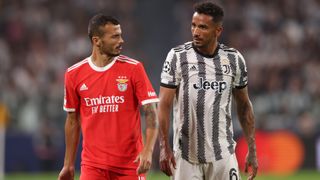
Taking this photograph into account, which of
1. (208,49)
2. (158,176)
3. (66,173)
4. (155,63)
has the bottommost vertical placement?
(158,176)

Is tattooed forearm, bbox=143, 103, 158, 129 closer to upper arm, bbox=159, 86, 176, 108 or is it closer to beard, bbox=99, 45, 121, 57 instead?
upper arm, bbox=159, 86, 176, 108

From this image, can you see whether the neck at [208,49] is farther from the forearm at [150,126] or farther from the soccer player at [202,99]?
the forearm at [150,126]

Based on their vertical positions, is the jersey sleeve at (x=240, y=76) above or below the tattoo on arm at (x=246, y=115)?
above

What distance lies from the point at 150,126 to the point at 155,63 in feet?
50.7

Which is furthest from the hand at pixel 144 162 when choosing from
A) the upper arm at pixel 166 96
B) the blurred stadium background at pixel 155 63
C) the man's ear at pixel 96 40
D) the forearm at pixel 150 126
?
the blurred stadium background at pixel 155 63

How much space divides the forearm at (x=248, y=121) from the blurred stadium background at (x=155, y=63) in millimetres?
9706

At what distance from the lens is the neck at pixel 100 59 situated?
7.89m

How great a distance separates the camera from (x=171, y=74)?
311 inches

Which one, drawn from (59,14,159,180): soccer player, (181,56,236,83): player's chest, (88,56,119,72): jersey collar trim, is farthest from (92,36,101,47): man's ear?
(181,56,236,83): player's chest

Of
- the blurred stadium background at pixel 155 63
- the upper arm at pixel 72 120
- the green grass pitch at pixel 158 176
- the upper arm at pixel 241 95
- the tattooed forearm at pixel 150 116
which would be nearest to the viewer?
the tattooed forearm at pixel 150 116

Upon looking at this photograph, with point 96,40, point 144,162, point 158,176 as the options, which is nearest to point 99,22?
point 96,40

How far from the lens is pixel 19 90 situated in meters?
20.4

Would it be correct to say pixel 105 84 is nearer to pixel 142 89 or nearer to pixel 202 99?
pixel 142 89

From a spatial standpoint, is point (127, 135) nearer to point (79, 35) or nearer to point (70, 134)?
point (70, 134)
